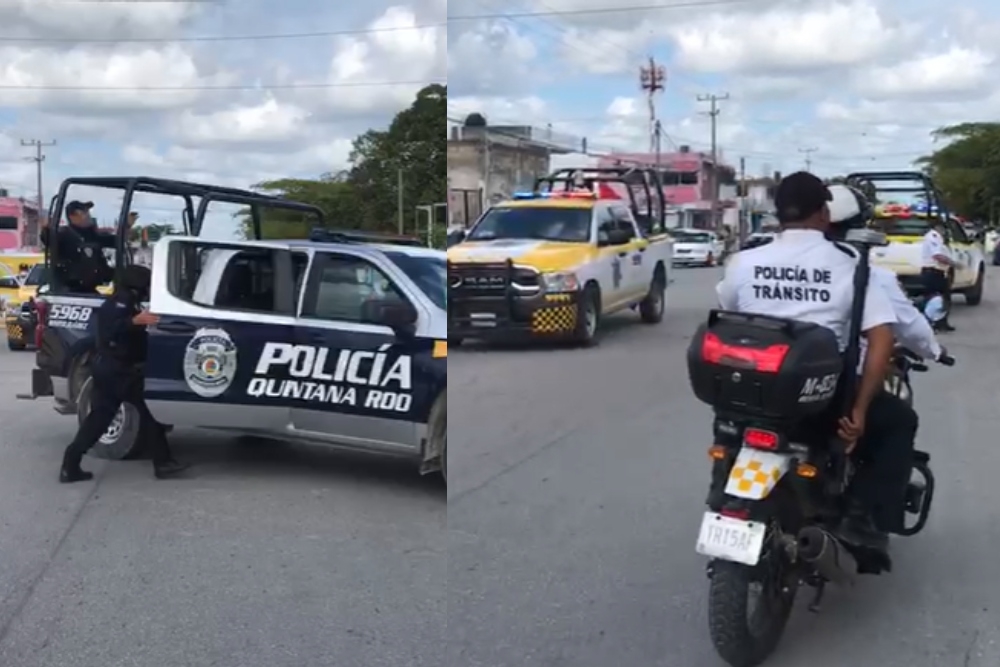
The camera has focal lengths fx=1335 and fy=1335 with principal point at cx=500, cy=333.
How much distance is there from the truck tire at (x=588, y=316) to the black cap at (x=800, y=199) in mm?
Answer: 9005

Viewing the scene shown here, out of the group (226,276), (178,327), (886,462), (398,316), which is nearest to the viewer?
(886,462)

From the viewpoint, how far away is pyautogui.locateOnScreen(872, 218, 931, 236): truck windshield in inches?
736

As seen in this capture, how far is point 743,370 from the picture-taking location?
4.14 metres

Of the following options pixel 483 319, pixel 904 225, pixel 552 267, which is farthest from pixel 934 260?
pixel 483 319

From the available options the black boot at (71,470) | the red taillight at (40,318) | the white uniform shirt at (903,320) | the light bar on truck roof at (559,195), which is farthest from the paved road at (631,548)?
the light bar on truck roof at (559,195)

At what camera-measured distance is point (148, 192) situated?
939 centimetres

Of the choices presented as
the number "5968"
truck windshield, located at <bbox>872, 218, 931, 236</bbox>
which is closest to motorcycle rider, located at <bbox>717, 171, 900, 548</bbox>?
the number "5968"

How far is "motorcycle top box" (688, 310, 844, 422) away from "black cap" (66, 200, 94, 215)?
6682 millimetres

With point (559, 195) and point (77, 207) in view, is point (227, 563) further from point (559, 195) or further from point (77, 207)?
point (559, 195)

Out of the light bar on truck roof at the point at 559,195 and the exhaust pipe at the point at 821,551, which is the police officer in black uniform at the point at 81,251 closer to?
the light bar on truck roof at the point at 559,195

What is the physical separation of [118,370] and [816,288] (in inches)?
206

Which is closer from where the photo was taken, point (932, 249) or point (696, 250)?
point (932, 249)

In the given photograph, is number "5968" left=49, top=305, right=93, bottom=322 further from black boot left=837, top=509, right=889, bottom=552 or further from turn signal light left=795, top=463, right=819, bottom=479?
turn signal light left=795, top=463, right=819, bottom=479

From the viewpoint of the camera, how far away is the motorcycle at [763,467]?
4098 millimetres
